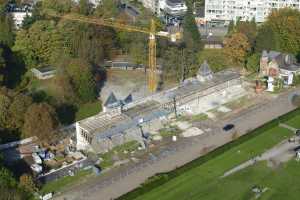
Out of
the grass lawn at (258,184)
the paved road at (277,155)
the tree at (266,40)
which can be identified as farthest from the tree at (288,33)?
the grass lawn at (258,184)

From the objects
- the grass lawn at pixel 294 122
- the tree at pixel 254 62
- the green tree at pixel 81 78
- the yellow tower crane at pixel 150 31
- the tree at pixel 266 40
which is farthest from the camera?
the tree at pixel 266 40

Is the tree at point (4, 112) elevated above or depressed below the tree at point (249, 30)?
below

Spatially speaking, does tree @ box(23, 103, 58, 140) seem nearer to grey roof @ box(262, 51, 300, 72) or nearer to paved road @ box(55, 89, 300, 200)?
paved road @ box(55, 89, 300, 200)

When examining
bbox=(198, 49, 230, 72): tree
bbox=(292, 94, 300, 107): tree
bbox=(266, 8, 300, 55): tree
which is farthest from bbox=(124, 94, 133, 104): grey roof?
bbox=(266, 8, 300, 55): tree

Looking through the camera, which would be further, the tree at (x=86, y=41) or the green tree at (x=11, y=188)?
the tree at (x=86, y=41)

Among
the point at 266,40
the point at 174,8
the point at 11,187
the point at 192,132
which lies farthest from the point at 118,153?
the point at 174,8

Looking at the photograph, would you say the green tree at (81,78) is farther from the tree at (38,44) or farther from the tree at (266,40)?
the tree at (266,40)

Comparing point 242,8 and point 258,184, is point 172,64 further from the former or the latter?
point 242,8
